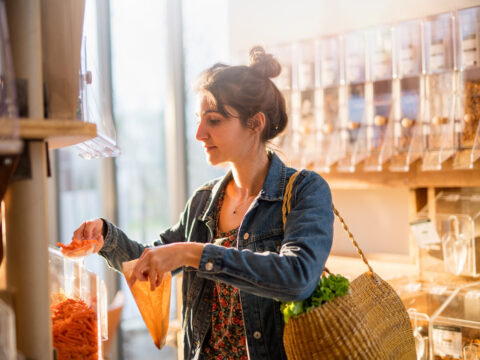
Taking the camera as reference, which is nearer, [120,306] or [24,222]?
[24,222]

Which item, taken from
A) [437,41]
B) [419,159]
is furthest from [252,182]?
[437,41]

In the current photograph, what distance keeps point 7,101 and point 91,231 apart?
0.75 m

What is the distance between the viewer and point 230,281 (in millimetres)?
1201

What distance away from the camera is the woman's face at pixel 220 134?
1.59 meters

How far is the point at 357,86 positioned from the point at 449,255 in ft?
3.19

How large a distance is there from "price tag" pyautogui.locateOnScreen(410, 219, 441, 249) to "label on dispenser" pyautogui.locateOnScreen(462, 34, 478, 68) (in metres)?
0.75

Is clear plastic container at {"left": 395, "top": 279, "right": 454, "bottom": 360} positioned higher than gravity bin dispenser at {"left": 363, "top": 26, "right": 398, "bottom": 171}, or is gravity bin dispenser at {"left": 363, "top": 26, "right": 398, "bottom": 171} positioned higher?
gravity bin dispenser at {"left": 363, "top": 26, "right": 398, "bottom": 171}

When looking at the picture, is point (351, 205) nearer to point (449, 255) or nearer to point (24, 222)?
point (449, 255)

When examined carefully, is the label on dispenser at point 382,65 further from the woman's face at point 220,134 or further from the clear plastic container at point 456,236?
the woman's face at point 220,134

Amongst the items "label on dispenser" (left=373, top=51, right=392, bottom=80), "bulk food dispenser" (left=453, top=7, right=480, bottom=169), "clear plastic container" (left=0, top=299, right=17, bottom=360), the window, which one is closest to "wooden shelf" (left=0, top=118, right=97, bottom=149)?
"clear plastic container" (left=0, top=299, right=17, bottom=360)

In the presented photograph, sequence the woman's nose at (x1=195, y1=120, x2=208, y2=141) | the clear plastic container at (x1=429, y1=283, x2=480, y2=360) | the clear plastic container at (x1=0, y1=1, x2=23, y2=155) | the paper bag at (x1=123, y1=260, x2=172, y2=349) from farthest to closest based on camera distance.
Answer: the clear plastic container at (x1=429, y1=283, x2=480, y2=360) → the woman's nose at (x1=195, y1=120, x2=208, y2=141) → the paper bag at (x1=123, y1=260, x2=172, y2=349) → the clear plastic container at (x1=0, y1=1, x2=23, y2=155)

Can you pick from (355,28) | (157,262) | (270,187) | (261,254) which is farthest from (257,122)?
(355,28)

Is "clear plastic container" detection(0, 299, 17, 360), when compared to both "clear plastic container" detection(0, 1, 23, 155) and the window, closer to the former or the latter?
"clear plastic container" detection(0, 1, 23, 155)

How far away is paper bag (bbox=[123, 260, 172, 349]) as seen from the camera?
3.91ft
